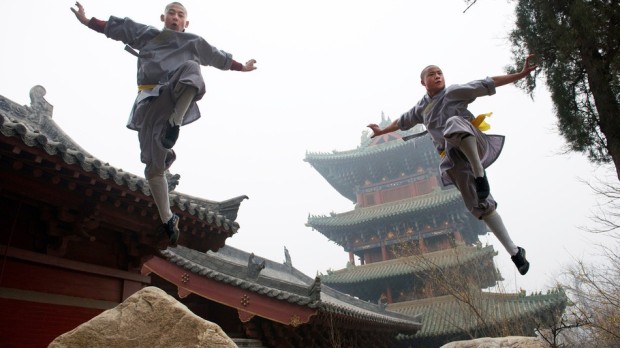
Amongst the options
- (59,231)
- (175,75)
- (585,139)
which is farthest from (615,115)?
(59,231)

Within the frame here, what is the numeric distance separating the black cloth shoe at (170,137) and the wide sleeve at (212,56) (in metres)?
0.68

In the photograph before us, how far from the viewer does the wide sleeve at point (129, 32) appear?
3.44 m

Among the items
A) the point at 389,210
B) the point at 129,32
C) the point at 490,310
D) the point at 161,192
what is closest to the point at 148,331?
the point at 161,192

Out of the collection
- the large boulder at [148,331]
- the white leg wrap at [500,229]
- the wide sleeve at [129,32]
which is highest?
the wide sleeve at [129,32]

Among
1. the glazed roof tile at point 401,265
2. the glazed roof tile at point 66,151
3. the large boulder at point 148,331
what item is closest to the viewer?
the large boulder at point 148,331

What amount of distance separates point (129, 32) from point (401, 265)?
17.8 m

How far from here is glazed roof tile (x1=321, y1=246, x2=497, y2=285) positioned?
58.6 ft

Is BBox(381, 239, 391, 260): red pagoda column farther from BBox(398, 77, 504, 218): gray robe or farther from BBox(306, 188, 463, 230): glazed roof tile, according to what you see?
BBox(398, 77, 504, 218): gray robe

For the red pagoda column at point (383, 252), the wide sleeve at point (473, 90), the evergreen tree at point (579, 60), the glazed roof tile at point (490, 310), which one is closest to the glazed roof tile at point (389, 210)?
the red pagoda column at point (383, 252)

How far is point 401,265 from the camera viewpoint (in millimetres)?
19734

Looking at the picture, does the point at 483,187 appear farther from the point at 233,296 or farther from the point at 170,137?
the point at 233,296

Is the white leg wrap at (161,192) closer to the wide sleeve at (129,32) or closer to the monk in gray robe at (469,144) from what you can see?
the wide sleeve at (129,32)

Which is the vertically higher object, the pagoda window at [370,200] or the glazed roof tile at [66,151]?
the pagoda window at [370,200]

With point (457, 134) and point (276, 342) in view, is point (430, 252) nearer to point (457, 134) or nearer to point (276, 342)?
point (276, 342)
